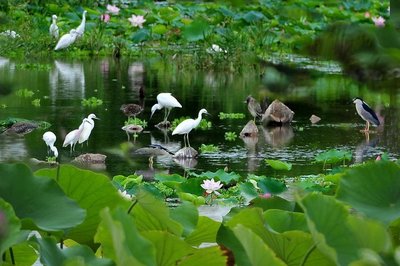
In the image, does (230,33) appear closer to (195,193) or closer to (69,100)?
(69,100)

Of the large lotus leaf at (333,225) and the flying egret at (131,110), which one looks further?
the flying egret at (131,110)

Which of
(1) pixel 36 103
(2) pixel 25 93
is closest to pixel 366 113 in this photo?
(1) pixel 36 103

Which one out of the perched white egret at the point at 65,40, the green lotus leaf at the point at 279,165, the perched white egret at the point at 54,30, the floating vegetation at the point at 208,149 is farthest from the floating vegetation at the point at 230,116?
the perched white egret at the point at 54,30

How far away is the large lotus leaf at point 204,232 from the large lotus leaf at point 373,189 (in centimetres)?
17

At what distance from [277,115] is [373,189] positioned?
23.0 feet

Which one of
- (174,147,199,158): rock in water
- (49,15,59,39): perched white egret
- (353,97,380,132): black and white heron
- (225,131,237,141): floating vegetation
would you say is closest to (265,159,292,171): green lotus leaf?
(174,147,199,158): rock in water

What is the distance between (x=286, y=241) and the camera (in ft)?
3.72

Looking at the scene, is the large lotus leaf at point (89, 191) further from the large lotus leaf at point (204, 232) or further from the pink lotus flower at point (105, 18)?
the pink lotus flower at point (105, 18)

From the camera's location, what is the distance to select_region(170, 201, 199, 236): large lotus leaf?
124cm

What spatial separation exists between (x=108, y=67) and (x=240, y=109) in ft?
11.5

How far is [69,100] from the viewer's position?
29.7 feet

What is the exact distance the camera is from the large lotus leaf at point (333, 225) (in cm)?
104

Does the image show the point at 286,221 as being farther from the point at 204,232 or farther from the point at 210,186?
the point at 210,186

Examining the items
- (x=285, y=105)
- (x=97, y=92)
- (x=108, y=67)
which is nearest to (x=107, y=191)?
(x=285, y=105)
